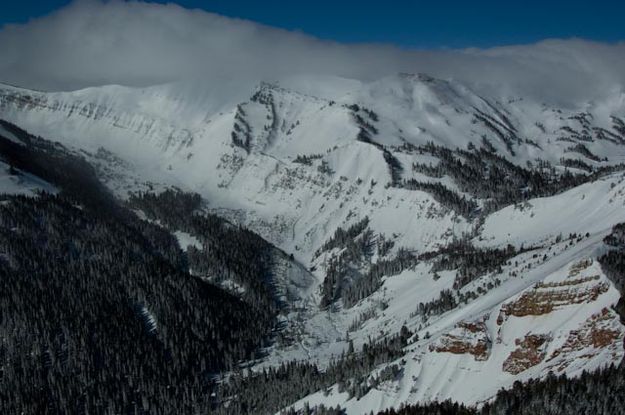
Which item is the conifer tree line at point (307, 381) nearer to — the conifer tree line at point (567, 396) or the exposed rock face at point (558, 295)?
the exposed rock face at point (558, 295)

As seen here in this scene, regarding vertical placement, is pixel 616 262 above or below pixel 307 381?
above

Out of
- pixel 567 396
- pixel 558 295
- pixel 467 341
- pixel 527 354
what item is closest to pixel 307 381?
pixel 467 341

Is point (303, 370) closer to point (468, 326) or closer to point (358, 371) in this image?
point (358, 371)

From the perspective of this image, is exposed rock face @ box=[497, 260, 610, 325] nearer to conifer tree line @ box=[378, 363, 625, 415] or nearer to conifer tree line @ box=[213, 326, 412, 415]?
conifer tree line @ box=[378, 363, 625, 415]

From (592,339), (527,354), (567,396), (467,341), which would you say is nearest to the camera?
(567,396)

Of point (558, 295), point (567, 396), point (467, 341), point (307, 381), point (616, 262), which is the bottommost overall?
point (307, 381)

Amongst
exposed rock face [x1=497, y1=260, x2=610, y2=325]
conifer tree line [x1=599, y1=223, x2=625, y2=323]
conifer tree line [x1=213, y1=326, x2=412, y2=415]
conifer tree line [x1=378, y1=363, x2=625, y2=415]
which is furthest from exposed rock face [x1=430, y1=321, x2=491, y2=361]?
conifer tree line [x1=599, y1=223, x2=625, y2=323]

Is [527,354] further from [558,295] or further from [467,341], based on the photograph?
[467,341]
